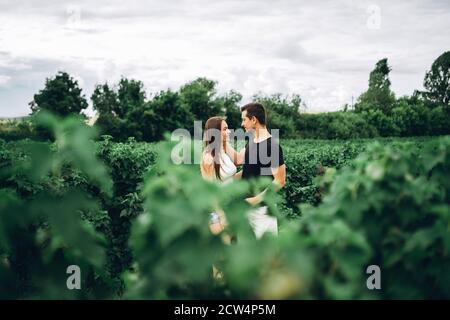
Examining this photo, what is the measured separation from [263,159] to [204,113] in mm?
65864

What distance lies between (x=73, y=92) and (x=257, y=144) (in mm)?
72969

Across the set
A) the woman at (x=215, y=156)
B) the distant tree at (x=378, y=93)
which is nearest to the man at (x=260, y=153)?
the woman at (x=215, y=156)

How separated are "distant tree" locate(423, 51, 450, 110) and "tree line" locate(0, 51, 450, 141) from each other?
36.7 ft

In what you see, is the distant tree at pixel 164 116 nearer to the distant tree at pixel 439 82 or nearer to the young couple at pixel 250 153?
the young couple at pixel 250 153

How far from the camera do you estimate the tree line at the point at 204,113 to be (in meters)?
57.4

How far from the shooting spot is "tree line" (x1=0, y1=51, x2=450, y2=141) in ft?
188

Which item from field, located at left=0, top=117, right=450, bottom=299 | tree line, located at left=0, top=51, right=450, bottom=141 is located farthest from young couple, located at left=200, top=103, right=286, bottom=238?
tree line, located at left=0, top=51, right=450, bottom=141

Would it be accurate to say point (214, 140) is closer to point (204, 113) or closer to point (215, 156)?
point (215, 156)

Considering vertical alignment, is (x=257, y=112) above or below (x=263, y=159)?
above

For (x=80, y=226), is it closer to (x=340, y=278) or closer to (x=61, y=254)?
(x=61, y=254)

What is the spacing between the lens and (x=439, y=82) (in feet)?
332

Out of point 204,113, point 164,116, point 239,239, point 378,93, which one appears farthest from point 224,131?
point 378,93

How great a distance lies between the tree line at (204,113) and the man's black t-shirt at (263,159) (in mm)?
49572

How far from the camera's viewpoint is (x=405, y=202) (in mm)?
1764
